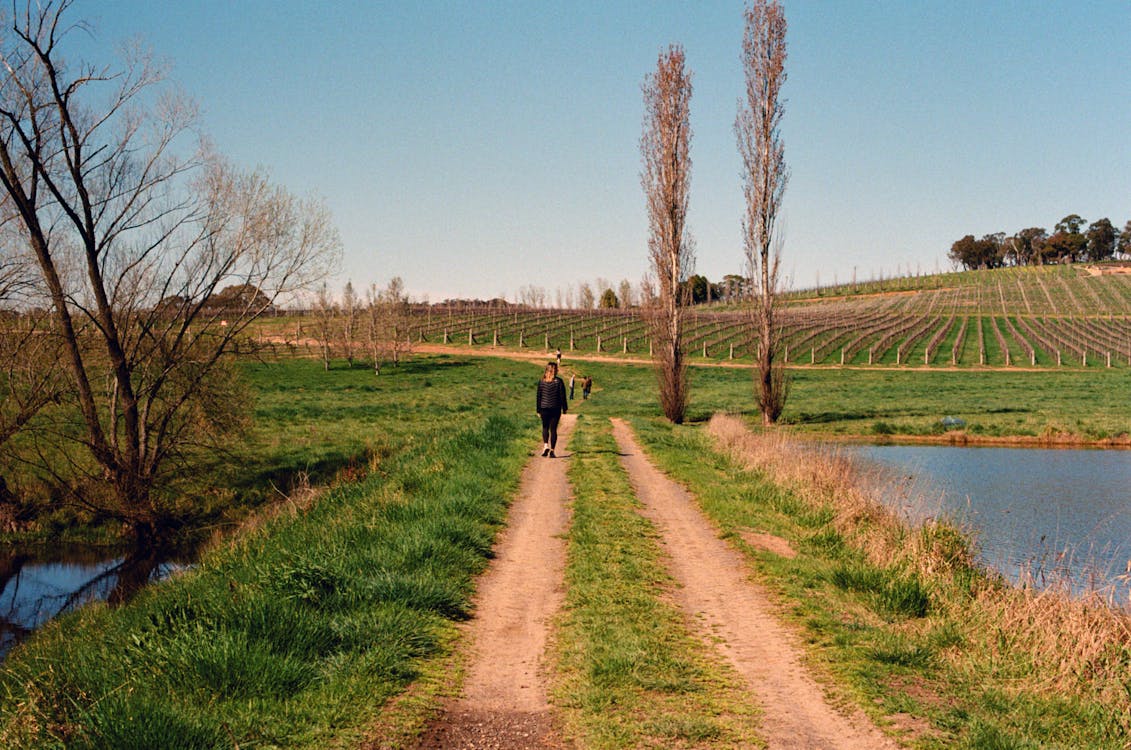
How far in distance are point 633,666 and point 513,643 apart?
108cm

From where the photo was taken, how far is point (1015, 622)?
6.32 metres

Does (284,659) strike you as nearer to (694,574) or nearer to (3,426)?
(694,574)

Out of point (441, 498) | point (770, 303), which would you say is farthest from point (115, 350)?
point (770, 303)

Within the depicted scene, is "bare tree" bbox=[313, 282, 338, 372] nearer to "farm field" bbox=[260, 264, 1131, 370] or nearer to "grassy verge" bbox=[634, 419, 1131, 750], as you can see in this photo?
"farm field" bbox=[260, 264, 1131, 370]

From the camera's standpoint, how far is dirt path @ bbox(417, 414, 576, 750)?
4660 mm

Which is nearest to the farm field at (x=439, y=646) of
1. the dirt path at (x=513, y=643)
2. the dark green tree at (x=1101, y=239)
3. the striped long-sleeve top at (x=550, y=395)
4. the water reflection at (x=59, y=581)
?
the dirt path at (x=513, y=643)

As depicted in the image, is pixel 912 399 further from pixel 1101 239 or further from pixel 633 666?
pixel 1101 239

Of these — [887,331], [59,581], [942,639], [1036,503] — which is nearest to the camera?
[942,639]

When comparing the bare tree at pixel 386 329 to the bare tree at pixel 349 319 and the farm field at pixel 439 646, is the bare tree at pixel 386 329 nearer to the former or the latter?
the bare tree at pixel 349 319

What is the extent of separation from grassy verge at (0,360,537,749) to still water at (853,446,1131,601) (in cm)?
569

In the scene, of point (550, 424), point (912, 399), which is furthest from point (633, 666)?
point (912, 399)

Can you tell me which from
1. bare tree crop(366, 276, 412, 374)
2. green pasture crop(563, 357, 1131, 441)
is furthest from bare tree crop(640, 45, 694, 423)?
bare tree crop(366, 276, 412, 374)

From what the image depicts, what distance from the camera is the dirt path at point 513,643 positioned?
466cm

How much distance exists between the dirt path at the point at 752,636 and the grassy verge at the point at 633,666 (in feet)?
0.59
